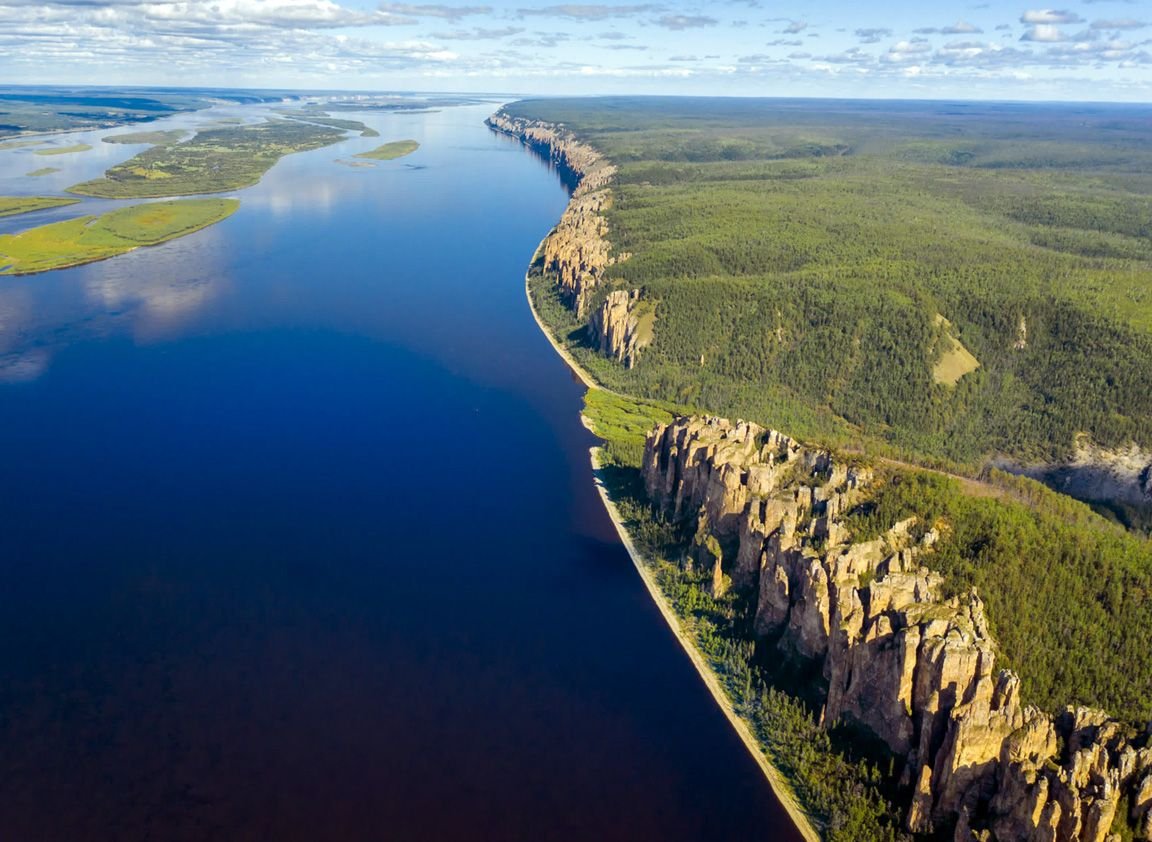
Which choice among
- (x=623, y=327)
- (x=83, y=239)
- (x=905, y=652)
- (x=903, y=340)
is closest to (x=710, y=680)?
(x=905, y=652)

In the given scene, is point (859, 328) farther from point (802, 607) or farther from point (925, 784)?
point (925, 784)

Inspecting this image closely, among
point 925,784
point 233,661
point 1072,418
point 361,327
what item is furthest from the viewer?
point 361,327

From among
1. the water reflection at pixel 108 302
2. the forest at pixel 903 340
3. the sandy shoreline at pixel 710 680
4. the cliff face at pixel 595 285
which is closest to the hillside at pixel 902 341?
the forest at pixel 903 340

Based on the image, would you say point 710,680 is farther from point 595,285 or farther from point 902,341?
point 595,285

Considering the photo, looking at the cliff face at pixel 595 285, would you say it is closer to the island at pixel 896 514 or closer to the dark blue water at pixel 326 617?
the island at pixel 896 514

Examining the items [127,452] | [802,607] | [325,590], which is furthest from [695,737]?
[127,452]

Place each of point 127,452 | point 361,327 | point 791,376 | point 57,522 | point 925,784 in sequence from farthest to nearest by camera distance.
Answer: point 361,327
point 791,376
point 127,452
point 57,522
point 925,784
